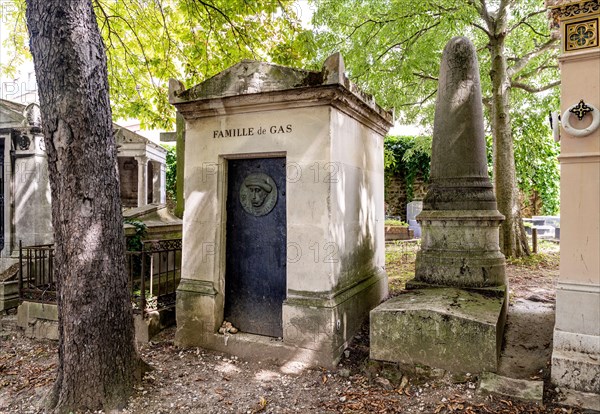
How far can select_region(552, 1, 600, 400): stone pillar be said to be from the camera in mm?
3193

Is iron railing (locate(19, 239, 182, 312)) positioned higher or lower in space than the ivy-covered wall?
lower

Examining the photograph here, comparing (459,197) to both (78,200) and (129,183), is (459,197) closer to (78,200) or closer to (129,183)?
(78,200)

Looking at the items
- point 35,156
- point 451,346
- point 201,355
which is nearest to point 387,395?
point 451,346

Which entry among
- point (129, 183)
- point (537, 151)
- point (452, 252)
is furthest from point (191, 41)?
point (537, 151)

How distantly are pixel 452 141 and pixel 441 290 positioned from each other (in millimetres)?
1850

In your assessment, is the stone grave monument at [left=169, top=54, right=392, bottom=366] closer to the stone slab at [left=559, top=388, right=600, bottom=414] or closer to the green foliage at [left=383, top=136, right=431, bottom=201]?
the stone slab at [left=559, top=388, right=600, bottom=414]

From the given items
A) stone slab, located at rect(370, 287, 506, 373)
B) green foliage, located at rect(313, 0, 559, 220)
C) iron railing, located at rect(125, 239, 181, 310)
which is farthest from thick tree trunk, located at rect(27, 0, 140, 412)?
green foliage, located at rect(313, 0, 559, 220)

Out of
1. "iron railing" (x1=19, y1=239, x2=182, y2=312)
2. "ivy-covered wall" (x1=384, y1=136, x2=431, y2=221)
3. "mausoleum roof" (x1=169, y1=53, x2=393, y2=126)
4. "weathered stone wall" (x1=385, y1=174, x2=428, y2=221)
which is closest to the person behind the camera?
"mausoleum roof" (x1=169, y1=53, x2=393, y2=126)

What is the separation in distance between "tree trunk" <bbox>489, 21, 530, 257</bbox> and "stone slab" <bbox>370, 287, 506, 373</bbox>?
20.1ft

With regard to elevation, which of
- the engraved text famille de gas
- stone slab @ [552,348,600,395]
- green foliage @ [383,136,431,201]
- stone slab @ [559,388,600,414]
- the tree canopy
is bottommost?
stone slab @ [559,388,600,414]

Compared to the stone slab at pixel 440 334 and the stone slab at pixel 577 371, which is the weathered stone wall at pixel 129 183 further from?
the stone slab at pixel 577 371

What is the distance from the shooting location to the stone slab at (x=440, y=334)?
3418 millimetres

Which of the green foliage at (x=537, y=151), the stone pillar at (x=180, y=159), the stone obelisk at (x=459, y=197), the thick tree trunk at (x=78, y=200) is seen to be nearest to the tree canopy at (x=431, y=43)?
the green foliage at (x=537, y=151)

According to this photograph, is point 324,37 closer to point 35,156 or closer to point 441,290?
point 35,156
